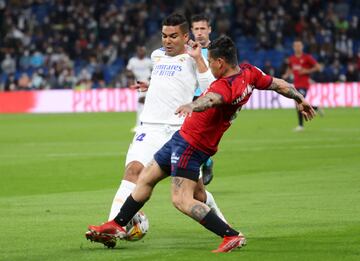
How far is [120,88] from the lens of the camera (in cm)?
4116

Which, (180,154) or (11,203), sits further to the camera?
(11,203)

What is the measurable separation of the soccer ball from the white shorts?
586 millimetres

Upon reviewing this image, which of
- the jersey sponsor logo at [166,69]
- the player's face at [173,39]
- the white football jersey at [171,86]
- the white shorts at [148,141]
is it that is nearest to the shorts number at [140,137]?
the white shorts at [148,141]

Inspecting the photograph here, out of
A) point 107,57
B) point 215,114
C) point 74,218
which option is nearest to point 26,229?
point 74,218

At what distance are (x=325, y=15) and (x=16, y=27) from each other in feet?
Answer: 46.9

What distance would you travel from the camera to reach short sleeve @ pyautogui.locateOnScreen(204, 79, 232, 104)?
882 cm

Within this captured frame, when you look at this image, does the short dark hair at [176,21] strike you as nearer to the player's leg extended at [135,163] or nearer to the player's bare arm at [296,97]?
the player's leg extended at [135,163]

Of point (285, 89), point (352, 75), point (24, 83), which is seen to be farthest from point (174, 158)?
point (24, 83)

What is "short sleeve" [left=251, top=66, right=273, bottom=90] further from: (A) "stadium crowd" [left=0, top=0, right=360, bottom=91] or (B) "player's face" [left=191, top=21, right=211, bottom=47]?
(A) "stadium crowd" [left=0, top=0, right=360, bottom=91]

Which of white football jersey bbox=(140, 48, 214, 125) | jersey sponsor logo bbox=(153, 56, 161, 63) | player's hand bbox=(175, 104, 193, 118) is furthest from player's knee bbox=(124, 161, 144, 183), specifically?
player's hand bbox=(175, 104, 193, 118)

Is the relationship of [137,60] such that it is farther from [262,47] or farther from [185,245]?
[185,245]

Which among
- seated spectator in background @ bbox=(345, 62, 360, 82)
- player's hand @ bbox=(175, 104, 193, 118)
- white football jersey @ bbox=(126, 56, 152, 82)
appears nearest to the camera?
player's hand @ bbox=(175, 104, 193, 118)

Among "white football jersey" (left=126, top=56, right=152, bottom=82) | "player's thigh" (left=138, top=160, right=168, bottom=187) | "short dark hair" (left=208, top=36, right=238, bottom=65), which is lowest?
"white football jersey" (left=126, top=56, right=152, bottom=82)

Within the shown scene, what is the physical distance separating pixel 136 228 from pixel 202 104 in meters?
1.91
